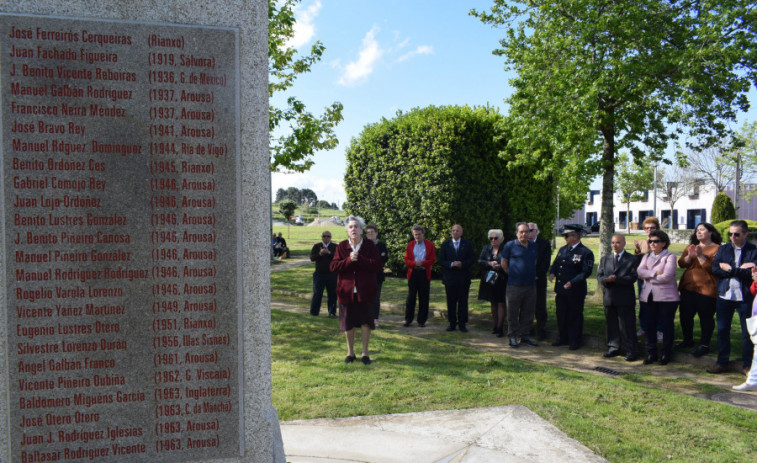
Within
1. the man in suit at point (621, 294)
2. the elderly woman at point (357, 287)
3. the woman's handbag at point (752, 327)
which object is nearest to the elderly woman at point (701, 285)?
the man in suit at point (621, 294)

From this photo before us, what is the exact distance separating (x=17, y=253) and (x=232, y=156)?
45.7 inches

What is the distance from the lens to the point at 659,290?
7805 mm

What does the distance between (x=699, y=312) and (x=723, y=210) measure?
87.0 feet

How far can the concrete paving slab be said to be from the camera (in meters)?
3.79

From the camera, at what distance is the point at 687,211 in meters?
58.9

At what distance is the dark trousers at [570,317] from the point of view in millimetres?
8898

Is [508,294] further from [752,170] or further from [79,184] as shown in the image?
[752,170]

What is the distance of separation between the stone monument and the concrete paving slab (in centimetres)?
124

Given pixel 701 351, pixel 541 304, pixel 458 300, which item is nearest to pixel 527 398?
pixel 701 351

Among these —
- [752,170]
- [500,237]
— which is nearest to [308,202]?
[752,170]

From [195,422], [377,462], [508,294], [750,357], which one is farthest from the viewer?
[508,294]

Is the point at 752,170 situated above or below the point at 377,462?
above

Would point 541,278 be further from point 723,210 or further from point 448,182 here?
point 723,210

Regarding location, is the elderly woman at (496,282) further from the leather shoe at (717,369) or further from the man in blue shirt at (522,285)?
the leather shoe at (717,369)
